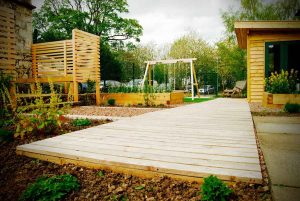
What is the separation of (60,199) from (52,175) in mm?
445

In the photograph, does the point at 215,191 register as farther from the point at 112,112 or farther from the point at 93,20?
the point at 93,20

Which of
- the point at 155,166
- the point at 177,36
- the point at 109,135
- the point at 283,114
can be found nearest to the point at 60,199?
the point at 155,166

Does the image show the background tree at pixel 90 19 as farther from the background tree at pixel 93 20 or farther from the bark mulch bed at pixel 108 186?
the bark mulch bed at pixel 108 186

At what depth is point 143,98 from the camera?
996 cm

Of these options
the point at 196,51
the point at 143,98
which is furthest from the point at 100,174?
the point at 196,51

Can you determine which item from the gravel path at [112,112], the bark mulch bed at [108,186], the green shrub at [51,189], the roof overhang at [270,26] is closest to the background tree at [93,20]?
the roof overhang at [270,26]

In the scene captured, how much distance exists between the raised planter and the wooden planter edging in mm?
3687

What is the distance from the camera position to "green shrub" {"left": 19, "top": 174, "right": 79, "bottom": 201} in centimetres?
200

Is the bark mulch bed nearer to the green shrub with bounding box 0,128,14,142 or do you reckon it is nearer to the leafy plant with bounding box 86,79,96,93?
the green shrub with bounding box 0,128,14,142

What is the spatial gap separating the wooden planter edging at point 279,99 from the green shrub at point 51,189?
729 centimetres

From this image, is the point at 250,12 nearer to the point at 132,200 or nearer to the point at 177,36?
the point at 177,36

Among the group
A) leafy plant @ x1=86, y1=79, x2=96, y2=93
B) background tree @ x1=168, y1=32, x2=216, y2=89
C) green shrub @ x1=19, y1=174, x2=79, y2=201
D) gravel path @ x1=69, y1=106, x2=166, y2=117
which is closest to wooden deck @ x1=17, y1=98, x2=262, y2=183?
green shrub @ x1=19, y1=174, x2=79, y2=201

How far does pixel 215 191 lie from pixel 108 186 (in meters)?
0.94

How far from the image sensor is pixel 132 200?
6.31 feet
